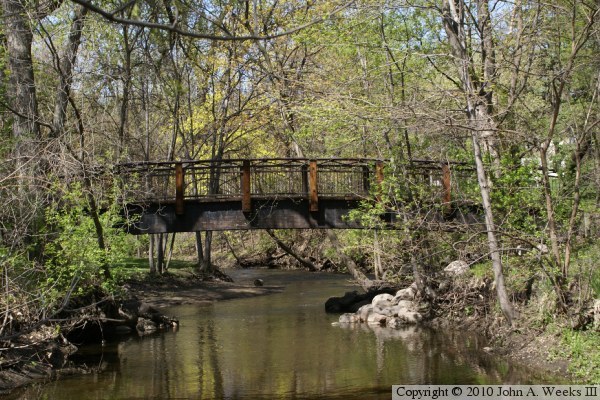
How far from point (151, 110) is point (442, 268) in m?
19.4

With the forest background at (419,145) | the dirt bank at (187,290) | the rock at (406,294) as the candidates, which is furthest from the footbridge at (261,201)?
the dirt bank at (187,290)

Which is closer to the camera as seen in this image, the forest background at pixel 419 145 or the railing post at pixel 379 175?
the forest background at pixel 419 145

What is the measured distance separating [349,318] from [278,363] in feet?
19.5

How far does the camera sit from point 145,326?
19750 millimetres

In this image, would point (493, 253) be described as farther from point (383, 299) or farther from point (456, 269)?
point (383, 299)

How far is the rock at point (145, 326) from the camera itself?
63.9 ft

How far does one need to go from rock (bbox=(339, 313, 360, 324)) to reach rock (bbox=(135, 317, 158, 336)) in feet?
17.8

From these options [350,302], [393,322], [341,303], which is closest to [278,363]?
[393,322]

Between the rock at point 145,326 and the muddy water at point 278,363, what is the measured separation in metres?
0.63

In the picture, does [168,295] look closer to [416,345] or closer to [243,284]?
[243,284]

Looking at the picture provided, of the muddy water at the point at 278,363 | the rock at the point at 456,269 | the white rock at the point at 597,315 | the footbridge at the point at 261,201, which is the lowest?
the muddy water at the point at 278,363

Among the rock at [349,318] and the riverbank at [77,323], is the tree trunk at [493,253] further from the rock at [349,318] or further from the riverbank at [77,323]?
the riverbank at [77,323]

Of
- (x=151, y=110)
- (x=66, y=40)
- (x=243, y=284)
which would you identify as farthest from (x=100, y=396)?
(x=151, y=110)

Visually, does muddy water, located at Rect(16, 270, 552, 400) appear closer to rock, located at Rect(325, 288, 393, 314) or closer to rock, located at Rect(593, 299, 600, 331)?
rock, located at Rect(325, 288, 393, 314)
